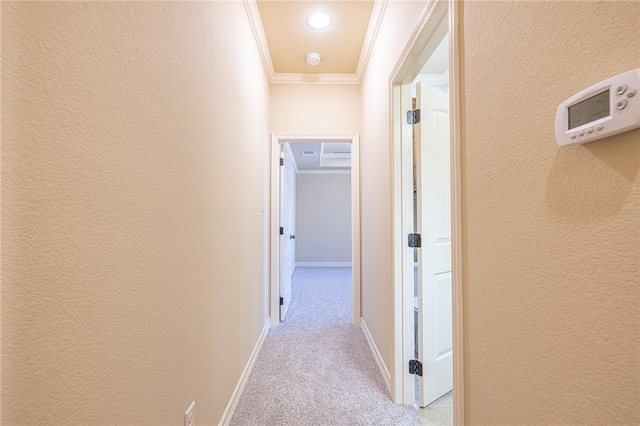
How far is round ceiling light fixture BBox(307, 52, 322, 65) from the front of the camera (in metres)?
2.46

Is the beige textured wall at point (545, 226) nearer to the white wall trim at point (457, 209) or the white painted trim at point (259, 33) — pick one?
the white wall trim at point (457, 209)

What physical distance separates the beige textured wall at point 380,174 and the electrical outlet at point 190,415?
1124 mm

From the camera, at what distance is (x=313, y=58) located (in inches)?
98.6

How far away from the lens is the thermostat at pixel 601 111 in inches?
16.9

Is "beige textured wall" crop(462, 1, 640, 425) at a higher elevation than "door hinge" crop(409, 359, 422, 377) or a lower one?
higher

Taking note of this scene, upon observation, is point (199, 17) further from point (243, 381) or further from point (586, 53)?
point (243, 381)

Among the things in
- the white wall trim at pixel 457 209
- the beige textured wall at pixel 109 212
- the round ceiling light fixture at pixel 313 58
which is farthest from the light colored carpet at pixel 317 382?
the round ceiling light fixture at pixel 313 58

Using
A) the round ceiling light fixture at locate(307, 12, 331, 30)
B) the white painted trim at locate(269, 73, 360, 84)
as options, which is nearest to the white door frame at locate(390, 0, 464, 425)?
the round ceiling light fixture at locate(307, 12, 331, 30)

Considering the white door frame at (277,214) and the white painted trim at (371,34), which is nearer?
the white painted trim at (371,34)

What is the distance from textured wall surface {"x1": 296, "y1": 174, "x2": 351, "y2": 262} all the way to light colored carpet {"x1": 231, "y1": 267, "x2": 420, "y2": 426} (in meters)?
3.54

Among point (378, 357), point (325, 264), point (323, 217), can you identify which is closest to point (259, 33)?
point (378, 357)

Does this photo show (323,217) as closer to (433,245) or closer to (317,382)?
(317,382)

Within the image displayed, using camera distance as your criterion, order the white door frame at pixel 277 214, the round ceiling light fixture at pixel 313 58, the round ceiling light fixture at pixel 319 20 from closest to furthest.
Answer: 1. the round ceiling light fixture at pixel 319 20
2. the round ceiling light fixture at pixel 313 58
3. the white door frame at pixel 277 214

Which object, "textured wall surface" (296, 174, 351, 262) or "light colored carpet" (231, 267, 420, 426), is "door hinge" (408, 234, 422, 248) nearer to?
"light colored carpet" (231, 267, 420, 426)
